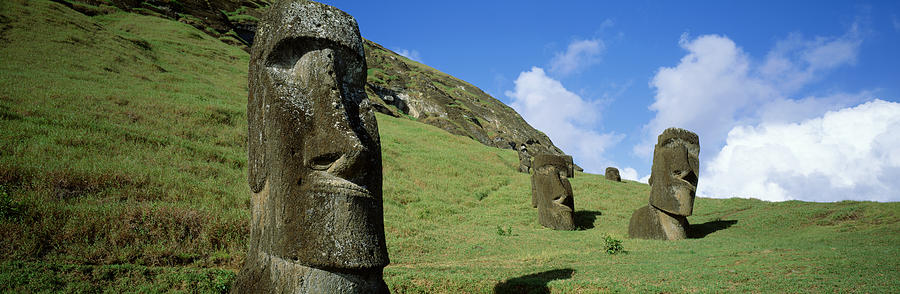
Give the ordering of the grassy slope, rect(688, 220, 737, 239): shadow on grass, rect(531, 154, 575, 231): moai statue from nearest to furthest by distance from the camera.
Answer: the grassy slope → rect(688, 220, 737, 239): shadow on grass → rect(531, 154, 575, 231): moai statue

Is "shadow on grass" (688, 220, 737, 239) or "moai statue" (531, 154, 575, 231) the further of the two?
"moai statue" (531, 154, 575, 231)

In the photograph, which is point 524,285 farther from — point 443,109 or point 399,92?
point 399,92

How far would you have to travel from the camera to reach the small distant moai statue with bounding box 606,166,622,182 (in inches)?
1196

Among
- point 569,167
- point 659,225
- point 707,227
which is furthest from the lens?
point 569,167

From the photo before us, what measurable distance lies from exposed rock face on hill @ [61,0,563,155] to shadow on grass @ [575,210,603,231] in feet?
133

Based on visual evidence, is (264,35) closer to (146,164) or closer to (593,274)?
(593,274)

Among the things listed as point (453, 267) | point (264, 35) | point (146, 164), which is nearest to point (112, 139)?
point (146, 164)

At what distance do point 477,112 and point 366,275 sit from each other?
84.6 m

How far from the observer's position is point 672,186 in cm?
1280

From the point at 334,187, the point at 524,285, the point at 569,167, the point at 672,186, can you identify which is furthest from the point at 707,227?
the point at 334,187

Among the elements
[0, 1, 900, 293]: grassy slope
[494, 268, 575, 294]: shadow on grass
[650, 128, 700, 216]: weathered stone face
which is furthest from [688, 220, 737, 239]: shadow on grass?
[494, 268, 575, 294]: shadow on grass

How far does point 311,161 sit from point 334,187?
352mm

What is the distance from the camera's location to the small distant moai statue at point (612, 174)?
3039 cm

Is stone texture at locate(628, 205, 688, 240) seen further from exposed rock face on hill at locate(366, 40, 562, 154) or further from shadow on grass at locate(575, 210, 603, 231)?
exposed rock face on hill at locate(366, 40, 562, 154)
